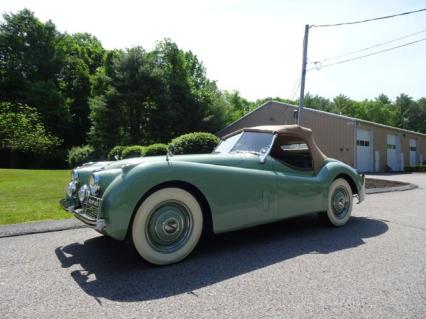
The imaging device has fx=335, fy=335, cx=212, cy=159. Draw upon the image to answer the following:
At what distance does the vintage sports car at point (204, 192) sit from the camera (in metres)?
3.32

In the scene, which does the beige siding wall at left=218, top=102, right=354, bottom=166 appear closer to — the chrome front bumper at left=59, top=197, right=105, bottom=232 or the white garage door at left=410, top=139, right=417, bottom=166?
the white garage door at left=410, top=139, right=417, bottom=166

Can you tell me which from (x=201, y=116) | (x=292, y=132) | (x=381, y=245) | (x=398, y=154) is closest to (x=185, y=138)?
(x=292, y=132)

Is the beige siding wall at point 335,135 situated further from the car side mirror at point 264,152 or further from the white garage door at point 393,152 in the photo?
the car side mirror at point 264,152

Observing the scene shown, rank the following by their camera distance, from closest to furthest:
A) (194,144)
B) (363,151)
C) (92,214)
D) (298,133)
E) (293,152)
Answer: (92,214), (293,152), (298,133), (194,144), (363,151)

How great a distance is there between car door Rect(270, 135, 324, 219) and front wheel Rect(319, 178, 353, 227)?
0.98 feet

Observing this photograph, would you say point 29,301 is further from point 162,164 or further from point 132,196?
point 162,164

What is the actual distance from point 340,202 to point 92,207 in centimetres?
367

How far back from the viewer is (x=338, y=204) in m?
5.18

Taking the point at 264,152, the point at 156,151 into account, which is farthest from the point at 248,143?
the point at 156,151

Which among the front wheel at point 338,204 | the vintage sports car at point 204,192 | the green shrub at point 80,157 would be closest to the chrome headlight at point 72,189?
the vintage sports car at point 204,192

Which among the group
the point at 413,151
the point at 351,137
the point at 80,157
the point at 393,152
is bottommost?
the point at 80,157

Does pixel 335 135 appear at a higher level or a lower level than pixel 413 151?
higher

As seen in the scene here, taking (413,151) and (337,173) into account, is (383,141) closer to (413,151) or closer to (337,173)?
(413,151)

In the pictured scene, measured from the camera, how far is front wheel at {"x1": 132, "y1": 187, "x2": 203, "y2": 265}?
3.35 m
